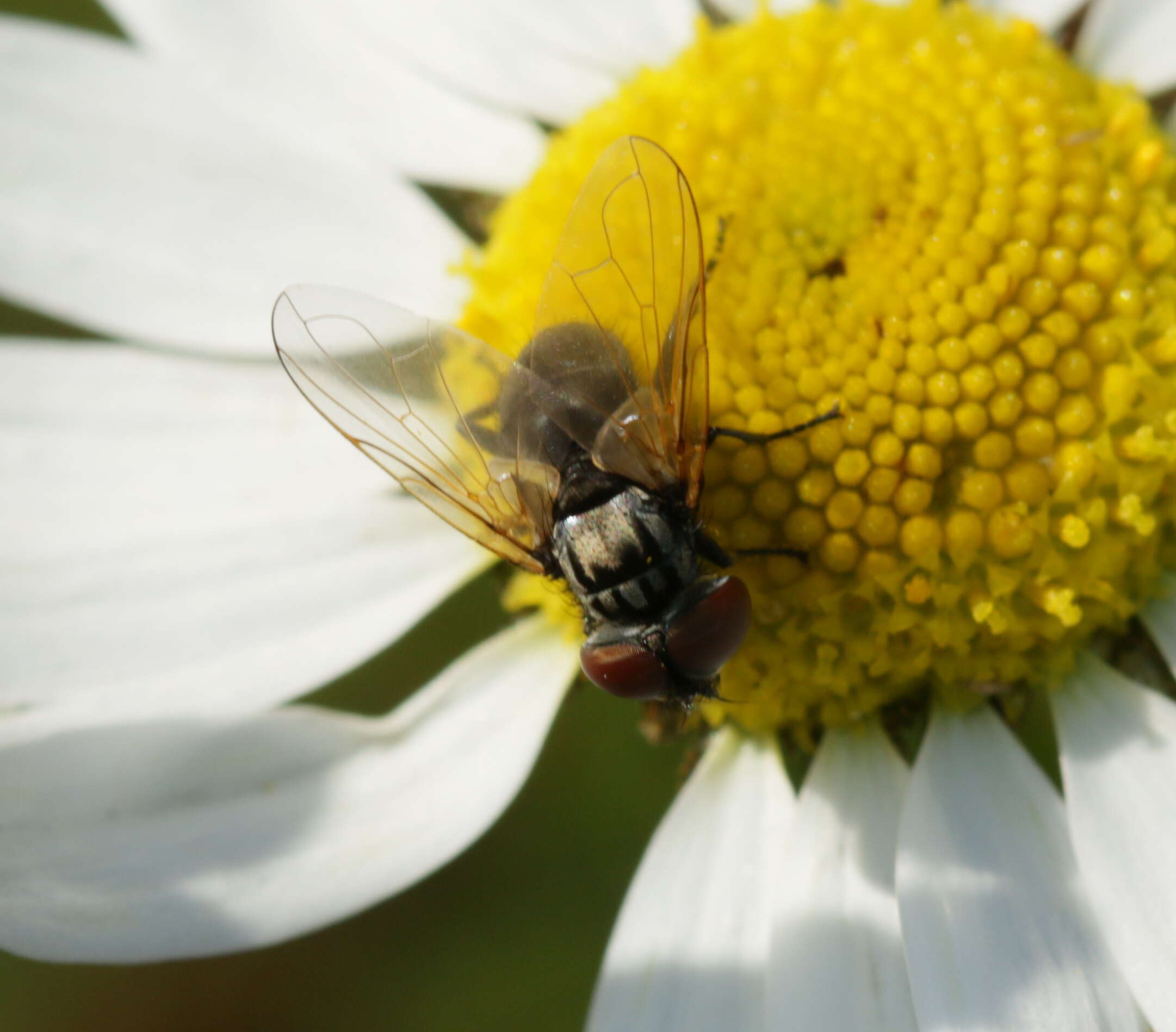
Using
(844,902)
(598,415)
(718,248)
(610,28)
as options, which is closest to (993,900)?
(844,902)

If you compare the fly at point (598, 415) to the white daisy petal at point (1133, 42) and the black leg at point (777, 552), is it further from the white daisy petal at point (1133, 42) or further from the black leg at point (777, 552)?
the white daisy petal at point (1133, 42)

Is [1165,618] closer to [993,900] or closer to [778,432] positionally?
[993,900]

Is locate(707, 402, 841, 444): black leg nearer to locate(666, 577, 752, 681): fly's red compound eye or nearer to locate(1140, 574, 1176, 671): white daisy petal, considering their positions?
locate(666, 577, 752, 681): fly's red compound eye

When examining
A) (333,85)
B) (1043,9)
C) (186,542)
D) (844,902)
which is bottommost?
(186,542)

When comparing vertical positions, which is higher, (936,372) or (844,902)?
(936,372)

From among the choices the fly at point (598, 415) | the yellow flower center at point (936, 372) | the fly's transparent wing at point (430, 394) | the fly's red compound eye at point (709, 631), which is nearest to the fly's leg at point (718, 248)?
the yellow flower center at point (936, 372)

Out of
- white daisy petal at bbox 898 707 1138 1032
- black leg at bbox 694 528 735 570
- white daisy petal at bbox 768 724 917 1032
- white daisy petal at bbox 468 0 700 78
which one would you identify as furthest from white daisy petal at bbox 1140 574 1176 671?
white daisy petal at bbox 468 0 700 78
